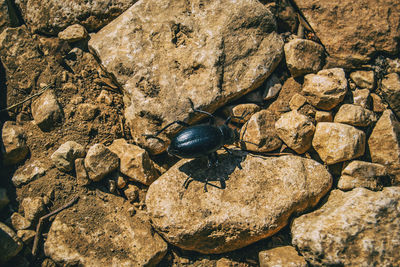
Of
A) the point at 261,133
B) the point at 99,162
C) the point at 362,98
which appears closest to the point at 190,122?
the point at 261,133

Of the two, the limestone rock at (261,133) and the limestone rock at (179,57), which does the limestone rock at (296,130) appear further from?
the limestone rock at (179,57)

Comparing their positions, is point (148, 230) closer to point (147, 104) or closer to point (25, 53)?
point (147, 104)

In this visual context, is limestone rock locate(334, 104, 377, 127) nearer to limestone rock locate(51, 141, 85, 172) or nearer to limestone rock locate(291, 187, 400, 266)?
limestone rock locate(291, 187, 400, 266)

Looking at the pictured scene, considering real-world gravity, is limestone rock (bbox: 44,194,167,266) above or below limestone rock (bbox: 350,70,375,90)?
below

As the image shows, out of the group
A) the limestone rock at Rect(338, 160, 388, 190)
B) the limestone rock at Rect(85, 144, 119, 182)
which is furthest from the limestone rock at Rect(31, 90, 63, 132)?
the limestone rock at Rect(338, 160, 388, 190)

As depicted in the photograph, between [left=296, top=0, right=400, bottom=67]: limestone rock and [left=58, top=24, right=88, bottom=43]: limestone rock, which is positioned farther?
[left=58, top=24, right=88, bottom=43]: limestone rock

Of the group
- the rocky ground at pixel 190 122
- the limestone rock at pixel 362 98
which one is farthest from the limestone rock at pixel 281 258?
the limestone rock at pixel 362 98
